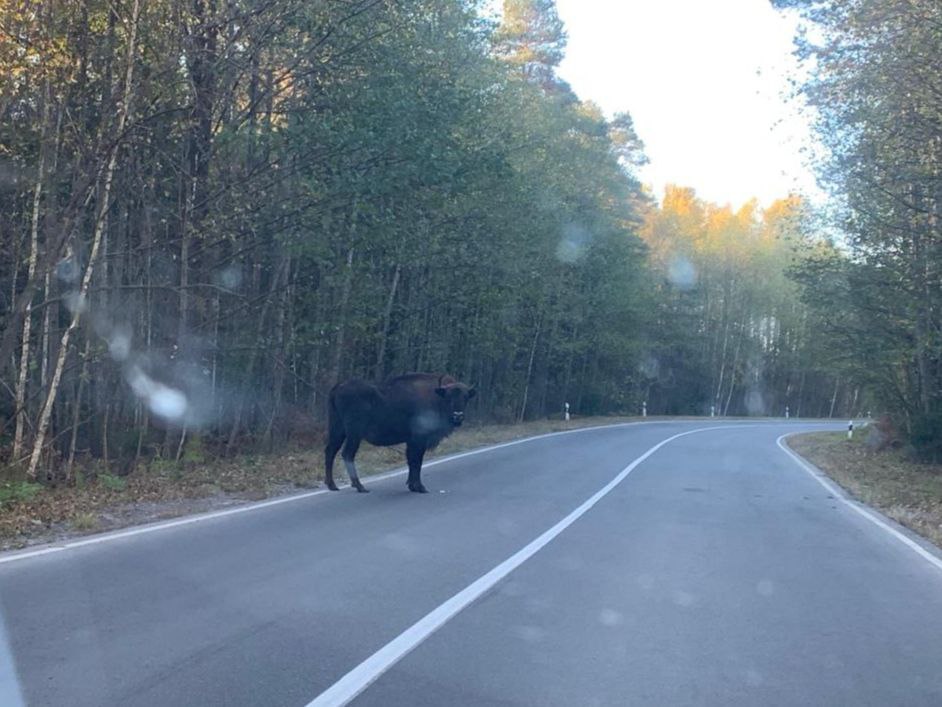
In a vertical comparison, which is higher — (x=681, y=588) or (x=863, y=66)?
(x=863, y=66)

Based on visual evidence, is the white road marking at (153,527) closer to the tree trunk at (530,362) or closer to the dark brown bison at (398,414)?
the dark brown bison at (398,414)

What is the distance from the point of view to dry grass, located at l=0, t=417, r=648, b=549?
10.7 m

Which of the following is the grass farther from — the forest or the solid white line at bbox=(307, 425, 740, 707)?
the solid white line at bbox=(307, 425, 740, 707)

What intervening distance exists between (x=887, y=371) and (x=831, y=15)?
14409 millimetres

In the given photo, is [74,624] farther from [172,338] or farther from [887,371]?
[887,371]

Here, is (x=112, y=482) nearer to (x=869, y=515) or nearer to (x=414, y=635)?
(x=414, y=635)

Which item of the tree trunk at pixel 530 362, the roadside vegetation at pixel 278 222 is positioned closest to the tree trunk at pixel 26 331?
the roadside vegetation at pixel 278 222

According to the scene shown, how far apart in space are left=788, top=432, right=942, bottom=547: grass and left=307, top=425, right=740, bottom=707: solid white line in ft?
19.5

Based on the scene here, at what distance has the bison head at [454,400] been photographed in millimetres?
14859

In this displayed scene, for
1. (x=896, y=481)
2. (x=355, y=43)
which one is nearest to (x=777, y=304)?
(x=896, y=481)

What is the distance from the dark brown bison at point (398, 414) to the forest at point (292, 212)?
3.07 meters

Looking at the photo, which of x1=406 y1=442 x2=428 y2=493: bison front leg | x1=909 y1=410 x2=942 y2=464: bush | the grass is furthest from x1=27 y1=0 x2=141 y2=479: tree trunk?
x1=909 y1=410 x2=942 y2=464: bush

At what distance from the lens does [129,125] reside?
45.9 feet

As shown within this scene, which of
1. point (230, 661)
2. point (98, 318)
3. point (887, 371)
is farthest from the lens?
point (887, 371)
